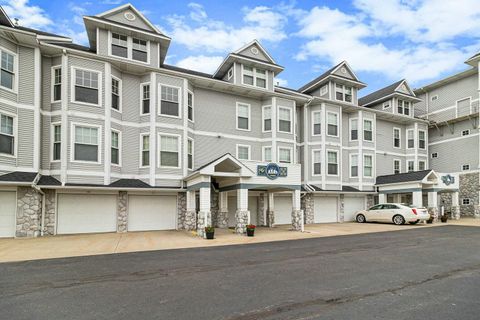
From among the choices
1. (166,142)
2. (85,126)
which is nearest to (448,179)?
(166,142)

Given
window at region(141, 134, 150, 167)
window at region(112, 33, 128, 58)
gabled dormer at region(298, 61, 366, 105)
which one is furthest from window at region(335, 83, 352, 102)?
window at region(112, 33, 128, 58)

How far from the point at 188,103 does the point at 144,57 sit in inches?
147

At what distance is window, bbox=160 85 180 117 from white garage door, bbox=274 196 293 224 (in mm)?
9894

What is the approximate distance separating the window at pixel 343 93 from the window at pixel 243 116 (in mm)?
8249

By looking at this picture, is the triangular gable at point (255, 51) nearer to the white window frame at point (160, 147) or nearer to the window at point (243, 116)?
the window at point (243, 116)

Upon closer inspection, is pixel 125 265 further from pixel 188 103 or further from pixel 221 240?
pixel 188 103

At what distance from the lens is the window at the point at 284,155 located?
70.0ft

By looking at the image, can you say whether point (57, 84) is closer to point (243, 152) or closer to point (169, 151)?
point (169, 151)

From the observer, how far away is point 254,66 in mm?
20984

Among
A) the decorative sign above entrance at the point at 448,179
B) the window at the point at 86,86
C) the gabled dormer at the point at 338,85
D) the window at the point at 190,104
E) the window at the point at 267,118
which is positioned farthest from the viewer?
the gabled dormer at the point at 338,85

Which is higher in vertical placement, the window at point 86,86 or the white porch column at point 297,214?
the window at point 86,86

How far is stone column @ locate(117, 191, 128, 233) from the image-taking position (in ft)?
53.8

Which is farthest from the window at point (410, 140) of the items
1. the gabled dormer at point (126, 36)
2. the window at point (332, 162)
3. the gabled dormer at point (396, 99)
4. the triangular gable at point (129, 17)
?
the triangular gable at point (129, 17)

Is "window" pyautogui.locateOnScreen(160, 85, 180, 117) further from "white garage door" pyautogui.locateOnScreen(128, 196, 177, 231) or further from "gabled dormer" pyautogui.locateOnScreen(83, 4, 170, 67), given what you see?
"white garage door" pyautogui.locateOnScreen(128, 196, 177, 231)
